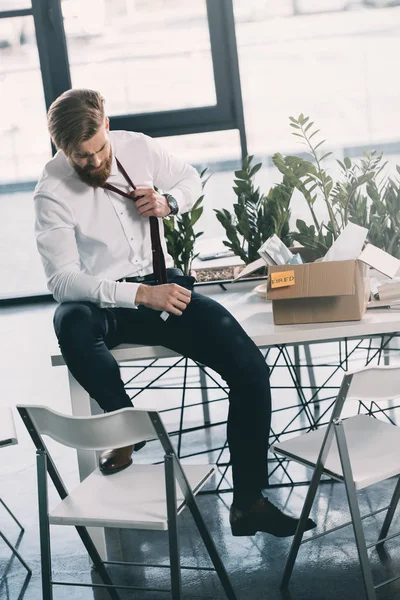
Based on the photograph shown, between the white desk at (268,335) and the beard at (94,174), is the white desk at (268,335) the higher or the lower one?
the lower one

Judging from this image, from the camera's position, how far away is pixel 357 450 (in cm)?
221

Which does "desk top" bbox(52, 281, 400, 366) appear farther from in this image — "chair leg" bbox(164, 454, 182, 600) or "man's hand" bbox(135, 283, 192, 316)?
"chair leg" bbox(164, 454, 182, 600)

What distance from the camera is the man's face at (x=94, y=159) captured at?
2.60 m

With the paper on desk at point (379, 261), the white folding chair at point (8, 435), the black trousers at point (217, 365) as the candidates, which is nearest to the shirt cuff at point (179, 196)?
the black trousers at point (217, 365)

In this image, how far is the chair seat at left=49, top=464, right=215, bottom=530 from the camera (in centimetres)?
192

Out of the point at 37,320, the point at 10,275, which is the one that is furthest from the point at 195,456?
the point at 10,275

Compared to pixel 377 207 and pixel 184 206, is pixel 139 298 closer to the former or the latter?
pixel 184 206

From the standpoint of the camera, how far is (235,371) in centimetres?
245

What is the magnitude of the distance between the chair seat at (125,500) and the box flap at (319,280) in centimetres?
67

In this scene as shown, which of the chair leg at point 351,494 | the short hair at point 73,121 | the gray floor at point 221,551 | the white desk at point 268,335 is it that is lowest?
the gray floor at point 221,551

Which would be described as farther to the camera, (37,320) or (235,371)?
(37,320)

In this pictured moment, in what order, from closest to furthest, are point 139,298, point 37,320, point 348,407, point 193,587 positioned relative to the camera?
point 193,587 < point 139,298 < point 348,407 < point 37,320

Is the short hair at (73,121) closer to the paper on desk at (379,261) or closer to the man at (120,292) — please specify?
the man at (120,292)

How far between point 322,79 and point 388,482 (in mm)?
4545
